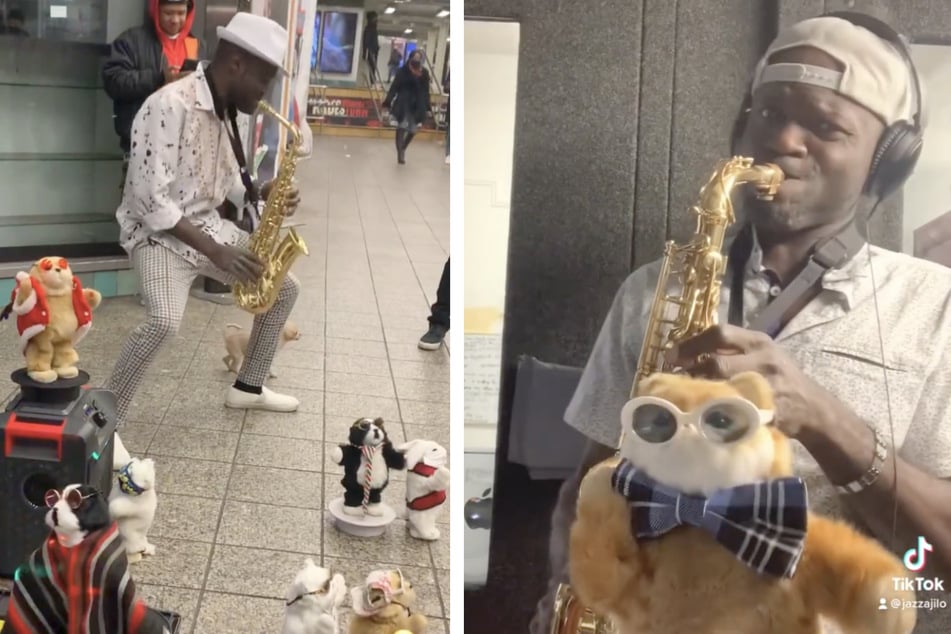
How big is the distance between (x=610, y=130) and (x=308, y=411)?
0.68m

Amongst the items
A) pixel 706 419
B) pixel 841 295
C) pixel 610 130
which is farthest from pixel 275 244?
pixel 841 295

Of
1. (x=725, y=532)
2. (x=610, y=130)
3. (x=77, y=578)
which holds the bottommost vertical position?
(x=77, y=578)

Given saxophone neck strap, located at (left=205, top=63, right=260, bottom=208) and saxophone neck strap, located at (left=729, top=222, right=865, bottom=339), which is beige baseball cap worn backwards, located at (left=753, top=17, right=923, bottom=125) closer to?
saxophone neck strap, located at (left=729, top=222, right=865, bottom=339)

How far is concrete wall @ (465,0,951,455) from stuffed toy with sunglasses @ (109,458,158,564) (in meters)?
0.64

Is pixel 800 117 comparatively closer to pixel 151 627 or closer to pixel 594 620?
pixel 594 620

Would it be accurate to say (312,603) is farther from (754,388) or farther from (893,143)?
(893,143)

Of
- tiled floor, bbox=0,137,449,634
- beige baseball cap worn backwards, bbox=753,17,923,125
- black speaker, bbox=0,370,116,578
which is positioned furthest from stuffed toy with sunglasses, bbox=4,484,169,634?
beige baseball cap worn backwards, bbox=753,17,923,125

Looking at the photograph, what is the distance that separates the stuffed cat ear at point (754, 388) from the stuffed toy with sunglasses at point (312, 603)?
0.70 m

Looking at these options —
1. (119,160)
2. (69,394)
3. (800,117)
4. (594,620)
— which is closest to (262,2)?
(119,160)

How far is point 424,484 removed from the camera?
57.4 inches

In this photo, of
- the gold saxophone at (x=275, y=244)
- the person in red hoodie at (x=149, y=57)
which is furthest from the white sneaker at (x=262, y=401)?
the person in red hoodie at (x=149, y=57)

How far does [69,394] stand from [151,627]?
37 centimetres

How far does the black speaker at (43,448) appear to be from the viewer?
51.6 inches

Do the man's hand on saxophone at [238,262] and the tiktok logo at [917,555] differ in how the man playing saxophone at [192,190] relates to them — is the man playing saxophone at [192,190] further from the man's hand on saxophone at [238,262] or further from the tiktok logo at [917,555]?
the tiktok logo at [917,555]
